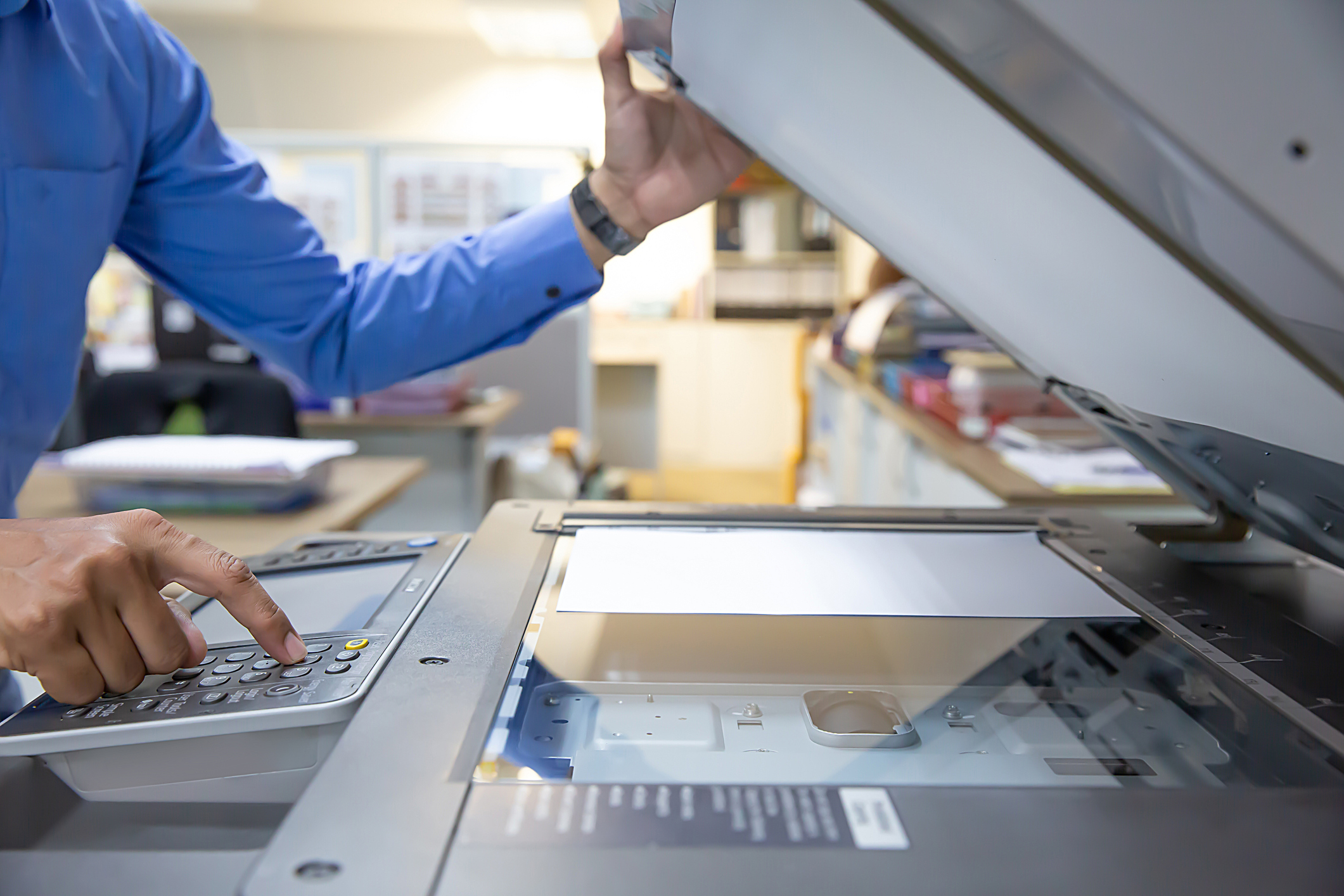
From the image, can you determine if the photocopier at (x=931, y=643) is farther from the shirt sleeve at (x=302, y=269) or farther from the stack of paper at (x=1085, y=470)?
the stack of paper at (x=1085, y=470)

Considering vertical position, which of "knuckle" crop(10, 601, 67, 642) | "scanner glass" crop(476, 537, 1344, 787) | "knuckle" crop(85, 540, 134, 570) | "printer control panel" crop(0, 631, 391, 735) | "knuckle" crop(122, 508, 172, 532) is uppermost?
"knuckle" crop(122, 508, 172, 532)

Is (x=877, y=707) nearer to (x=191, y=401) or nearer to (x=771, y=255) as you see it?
(x=191, y=401)

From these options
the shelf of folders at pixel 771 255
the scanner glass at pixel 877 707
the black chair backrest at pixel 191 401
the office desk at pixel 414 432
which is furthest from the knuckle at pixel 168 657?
the shelf of folders at pixel 771 255

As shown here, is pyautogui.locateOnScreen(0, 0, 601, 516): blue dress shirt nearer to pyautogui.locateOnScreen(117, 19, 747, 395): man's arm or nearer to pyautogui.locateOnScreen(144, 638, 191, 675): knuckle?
pyautogui.locateOnScreen(117, 19, 747, 395): man's arm

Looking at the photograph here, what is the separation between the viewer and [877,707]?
0.49m

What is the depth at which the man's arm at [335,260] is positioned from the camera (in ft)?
2.69

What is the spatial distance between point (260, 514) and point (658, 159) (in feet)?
2.98

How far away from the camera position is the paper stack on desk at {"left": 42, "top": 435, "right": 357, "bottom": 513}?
1305 millimetres

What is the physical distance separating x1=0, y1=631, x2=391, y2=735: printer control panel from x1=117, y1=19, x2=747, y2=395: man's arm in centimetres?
44

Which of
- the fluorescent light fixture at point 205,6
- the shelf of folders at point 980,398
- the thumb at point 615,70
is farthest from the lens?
the fluorescent light fixture at point 205,6

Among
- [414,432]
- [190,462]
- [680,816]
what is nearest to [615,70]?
[680,816]

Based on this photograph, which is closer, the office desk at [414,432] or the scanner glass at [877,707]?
the scanner glass at [877,707]

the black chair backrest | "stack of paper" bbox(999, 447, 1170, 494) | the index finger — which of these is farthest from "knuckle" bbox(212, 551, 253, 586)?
the black chair backrest

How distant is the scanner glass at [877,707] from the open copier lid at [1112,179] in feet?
0.44
